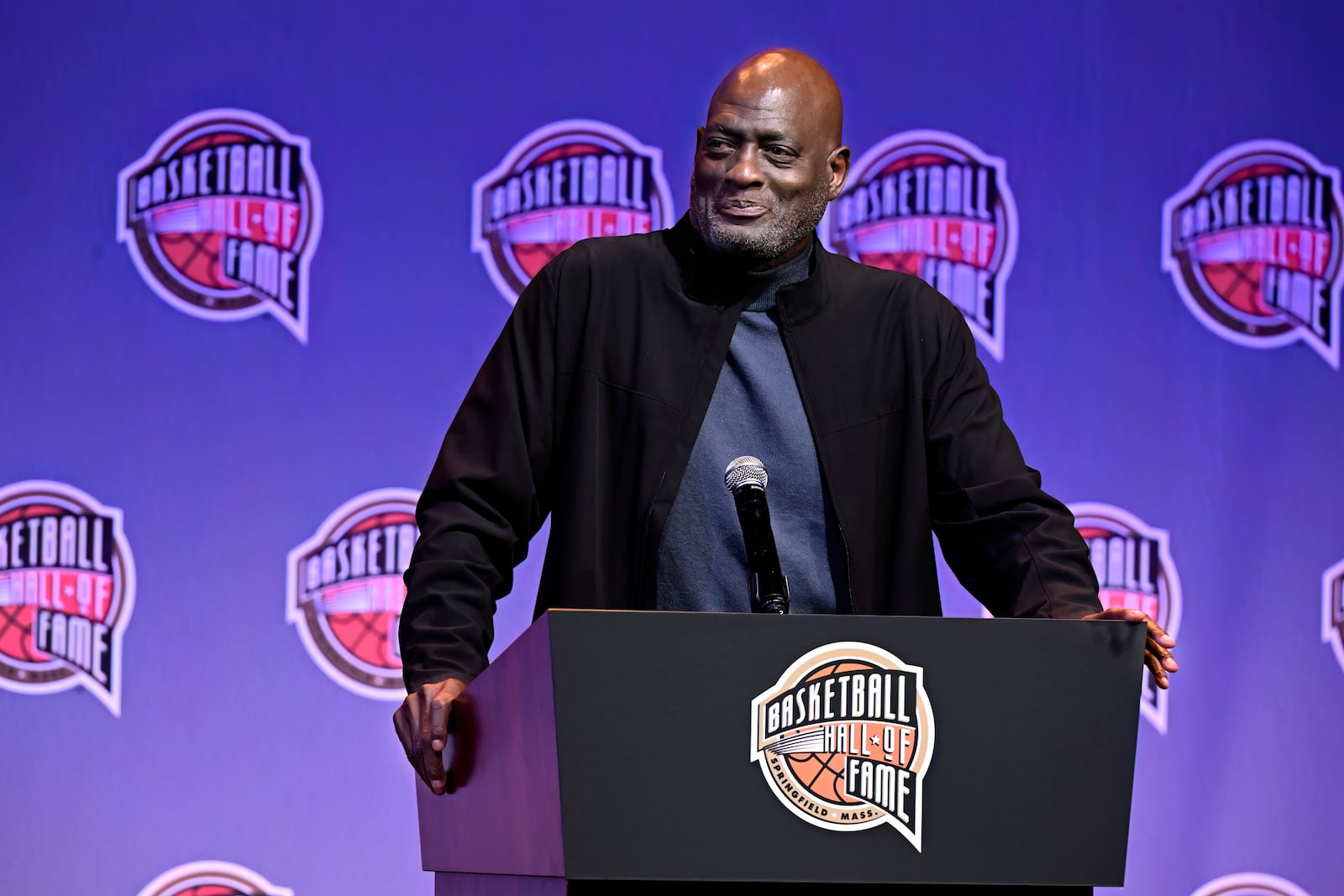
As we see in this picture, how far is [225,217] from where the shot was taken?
2928 mm

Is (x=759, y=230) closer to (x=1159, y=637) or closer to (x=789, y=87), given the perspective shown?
(x=789, y=87)

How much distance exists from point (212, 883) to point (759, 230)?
1.67 m

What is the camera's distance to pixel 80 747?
110 inches

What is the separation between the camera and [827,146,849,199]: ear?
6.45 ft

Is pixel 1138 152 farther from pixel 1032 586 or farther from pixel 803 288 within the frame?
pixel 1032 586

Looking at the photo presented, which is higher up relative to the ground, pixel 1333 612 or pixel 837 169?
pixel 837 169

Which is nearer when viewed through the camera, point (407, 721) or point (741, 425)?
point (407, 721)

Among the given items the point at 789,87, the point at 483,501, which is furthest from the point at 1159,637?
the point at 789,87

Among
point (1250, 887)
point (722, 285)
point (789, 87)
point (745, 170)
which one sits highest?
point (789, 87)

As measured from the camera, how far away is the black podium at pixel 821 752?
1060 millimetres

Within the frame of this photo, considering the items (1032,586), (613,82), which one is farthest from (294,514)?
(1032,586)

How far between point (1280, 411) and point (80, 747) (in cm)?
238

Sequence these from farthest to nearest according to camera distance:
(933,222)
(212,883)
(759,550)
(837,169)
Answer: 1. (933,222)
2. (212,883)
3. (837,169)
4. (759,550)

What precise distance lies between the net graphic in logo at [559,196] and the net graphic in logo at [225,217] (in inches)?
13.2
